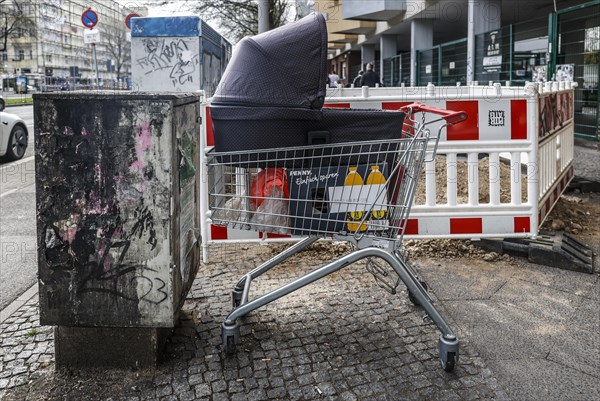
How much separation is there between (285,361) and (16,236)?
436 centimetres

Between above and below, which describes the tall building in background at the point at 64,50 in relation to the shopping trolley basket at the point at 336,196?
above

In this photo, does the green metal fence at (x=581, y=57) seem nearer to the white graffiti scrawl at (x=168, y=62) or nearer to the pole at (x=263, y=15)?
the pole at (x=263, y=15)

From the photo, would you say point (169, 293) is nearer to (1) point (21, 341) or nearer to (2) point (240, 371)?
(2) point (240, 371)

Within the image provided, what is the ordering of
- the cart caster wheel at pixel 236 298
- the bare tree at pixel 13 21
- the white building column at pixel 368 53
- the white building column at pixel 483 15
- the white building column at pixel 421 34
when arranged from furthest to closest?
the white building column at pixel 368 53 < the bare tree at pixel 13 21 < the white building column at pixel 421 34 < the white building column at pixel 483 15 < the cart caster wheel at pixel 236 298

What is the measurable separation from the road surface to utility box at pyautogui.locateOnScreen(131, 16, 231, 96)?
7.98 ft

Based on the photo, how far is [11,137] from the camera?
12672 mm

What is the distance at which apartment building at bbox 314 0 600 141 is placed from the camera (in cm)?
1209

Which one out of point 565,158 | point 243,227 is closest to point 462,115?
point 243,227

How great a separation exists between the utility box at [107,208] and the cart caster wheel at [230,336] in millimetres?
305

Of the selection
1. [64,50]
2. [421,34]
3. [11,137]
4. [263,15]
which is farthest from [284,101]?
[64,50]

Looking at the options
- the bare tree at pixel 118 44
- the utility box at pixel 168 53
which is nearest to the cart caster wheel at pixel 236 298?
the utility box at pixel 168 53

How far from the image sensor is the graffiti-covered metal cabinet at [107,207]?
290 centimetres

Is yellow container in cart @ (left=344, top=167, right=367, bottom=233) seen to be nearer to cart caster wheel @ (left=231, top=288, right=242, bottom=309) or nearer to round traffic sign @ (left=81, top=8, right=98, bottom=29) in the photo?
cart caster wheel @ (left=231, top=288, right=242, bottom=309)

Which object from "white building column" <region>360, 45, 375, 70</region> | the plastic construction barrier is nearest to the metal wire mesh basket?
the plastic construction barrier
